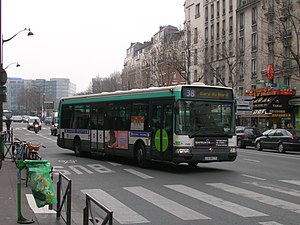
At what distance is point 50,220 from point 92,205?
2777mm

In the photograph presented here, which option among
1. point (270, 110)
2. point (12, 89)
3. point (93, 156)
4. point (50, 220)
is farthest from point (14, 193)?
point (12, 89)

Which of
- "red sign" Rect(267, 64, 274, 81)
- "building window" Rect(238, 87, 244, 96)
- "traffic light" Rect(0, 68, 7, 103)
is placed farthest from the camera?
"building window" Rect(238, 87, 244, 96)

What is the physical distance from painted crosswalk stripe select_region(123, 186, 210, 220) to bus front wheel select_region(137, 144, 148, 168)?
4.64m

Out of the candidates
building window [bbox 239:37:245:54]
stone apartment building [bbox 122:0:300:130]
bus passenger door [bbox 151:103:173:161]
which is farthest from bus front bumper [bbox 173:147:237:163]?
building window [bbox 239:37:245:54]

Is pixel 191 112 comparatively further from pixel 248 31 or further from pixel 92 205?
pixel 248 31

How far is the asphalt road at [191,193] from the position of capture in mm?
8289

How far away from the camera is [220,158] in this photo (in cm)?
1528

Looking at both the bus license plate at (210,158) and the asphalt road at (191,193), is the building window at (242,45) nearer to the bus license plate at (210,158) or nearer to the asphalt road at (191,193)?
the asphalt road at (191,193)

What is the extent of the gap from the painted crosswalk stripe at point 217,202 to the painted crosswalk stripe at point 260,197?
791mm

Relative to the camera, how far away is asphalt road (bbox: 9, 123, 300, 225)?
829 cm

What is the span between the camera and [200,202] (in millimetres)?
9773

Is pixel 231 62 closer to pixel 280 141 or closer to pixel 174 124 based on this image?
pixel 280 141

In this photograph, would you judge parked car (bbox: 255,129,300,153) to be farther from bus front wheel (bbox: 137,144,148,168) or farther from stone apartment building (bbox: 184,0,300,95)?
bus front wheel (bbox: 137,144,148,168)

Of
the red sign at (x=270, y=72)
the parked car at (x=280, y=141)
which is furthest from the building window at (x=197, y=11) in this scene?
the parked car at (x=280, y=141)
